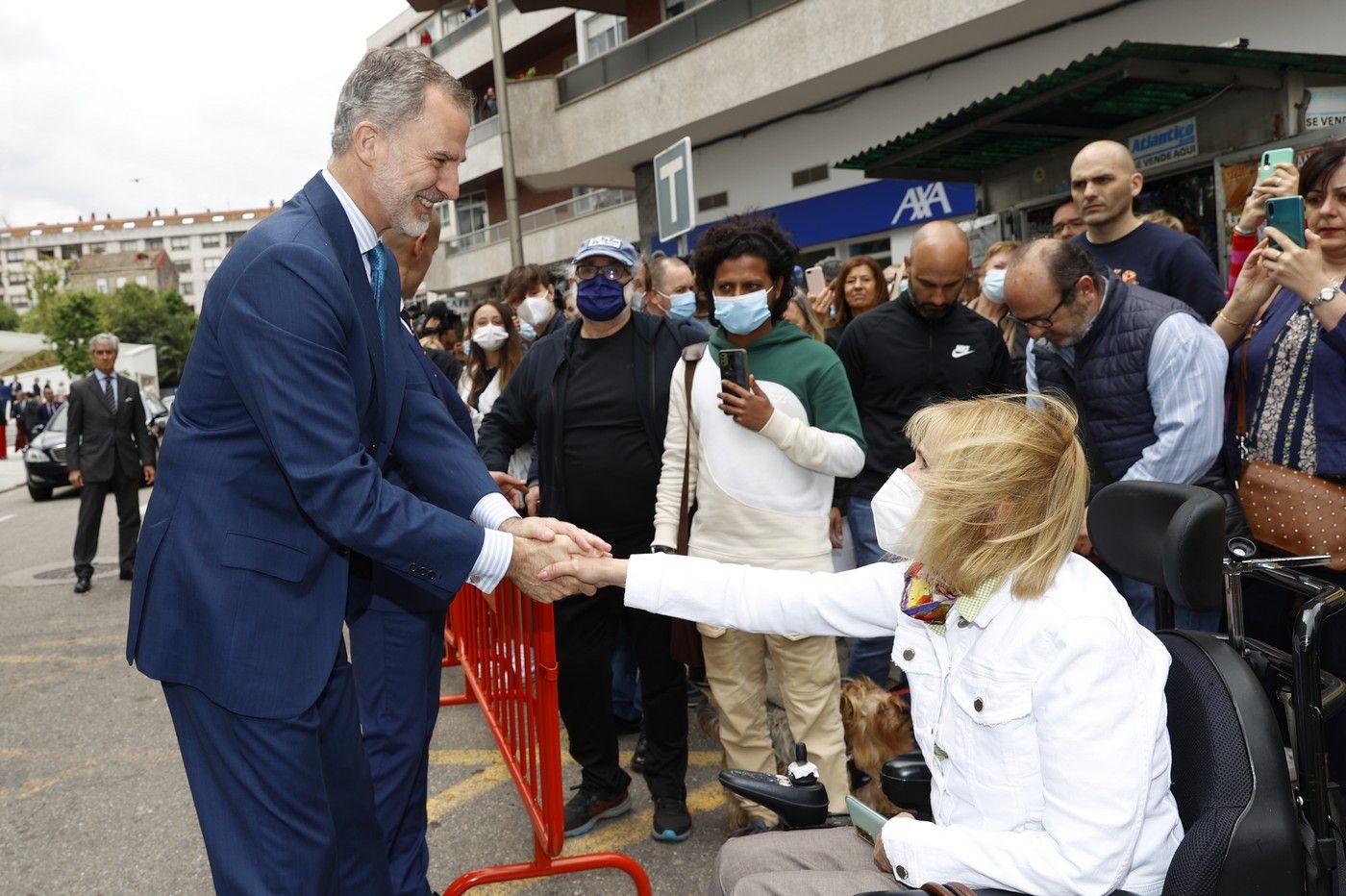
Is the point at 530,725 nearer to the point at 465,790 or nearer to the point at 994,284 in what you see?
the point at 465,790

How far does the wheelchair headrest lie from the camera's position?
1.88m

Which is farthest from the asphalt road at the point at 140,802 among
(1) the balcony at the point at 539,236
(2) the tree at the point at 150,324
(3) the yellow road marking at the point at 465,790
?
(2) the tree at the point at 150,324

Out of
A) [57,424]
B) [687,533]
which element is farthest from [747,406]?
[57,424]

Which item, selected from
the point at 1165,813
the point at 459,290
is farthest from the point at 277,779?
the point at 459,290

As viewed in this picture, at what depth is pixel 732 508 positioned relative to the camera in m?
3.58

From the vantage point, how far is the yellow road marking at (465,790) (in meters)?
4.11

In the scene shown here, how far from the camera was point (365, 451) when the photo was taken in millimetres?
2459

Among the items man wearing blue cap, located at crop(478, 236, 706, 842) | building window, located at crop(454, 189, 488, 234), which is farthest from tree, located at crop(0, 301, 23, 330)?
man wearing blue cap, located at crop(478, 236, 706, 842)

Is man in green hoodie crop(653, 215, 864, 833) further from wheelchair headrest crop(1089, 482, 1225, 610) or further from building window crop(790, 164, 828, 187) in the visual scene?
building window crop(790, 164, 828, 187)

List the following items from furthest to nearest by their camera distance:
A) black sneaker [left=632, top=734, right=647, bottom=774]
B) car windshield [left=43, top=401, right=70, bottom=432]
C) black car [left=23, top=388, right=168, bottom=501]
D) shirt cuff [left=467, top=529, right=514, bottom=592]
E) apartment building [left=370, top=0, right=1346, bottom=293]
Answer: car windshield [left=43, top=401, right=70, bottom=432] < black car [left=23, top=388, right=168, bottom=501] < apartment building [left=370, top=0, right=1346, bottom=293] < black sneaker [left=632, top=734, right=647, bottom=774] < shirt cuff [left=467, top=529, right=514, bottom=592]

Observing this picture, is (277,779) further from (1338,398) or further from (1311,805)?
Result: (1338,398)

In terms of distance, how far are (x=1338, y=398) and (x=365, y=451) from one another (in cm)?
273

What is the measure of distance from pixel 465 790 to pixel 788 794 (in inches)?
100.0

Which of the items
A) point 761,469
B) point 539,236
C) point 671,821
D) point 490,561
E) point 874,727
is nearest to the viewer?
point 490,561
